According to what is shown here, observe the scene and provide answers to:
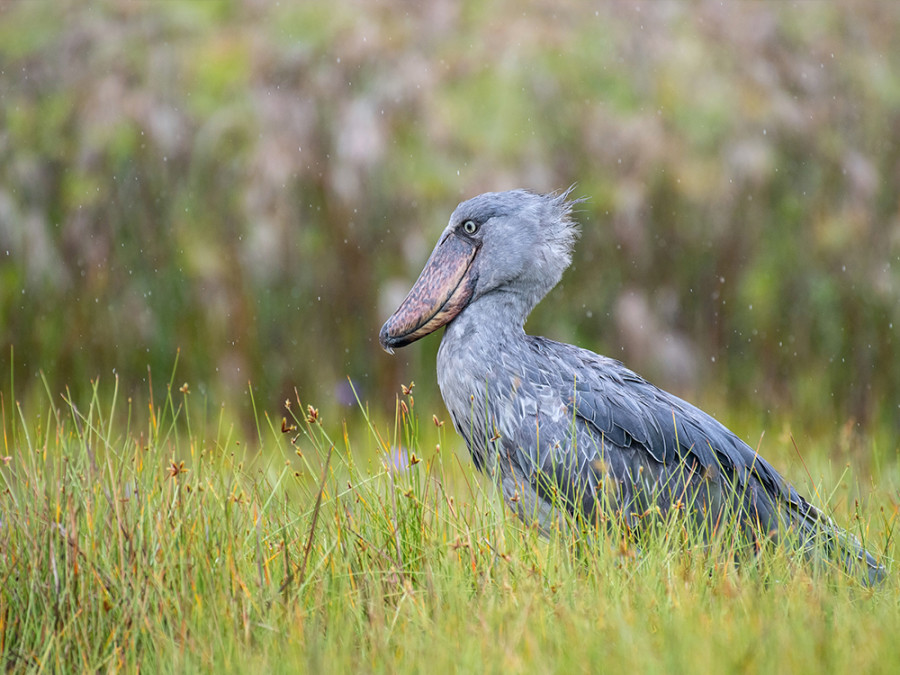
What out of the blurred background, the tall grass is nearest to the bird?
the tall grass

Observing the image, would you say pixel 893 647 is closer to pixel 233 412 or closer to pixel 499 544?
pixel 499 544

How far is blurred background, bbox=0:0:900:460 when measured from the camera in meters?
5.77

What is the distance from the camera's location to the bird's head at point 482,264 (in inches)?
132

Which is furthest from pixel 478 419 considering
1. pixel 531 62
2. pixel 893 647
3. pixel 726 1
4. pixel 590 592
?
pixel 726 1

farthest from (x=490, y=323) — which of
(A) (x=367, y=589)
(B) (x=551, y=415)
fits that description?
(A) (x=367, y=589)

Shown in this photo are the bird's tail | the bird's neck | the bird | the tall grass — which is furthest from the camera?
the bird's neck

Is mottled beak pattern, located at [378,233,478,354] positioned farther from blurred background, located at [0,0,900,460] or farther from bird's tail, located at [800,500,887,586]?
blurred background, located at [0,0,900,460]

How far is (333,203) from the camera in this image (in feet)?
19.4

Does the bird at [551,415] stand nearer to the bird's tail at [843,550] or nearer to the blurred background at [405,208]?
the bird's tail at [843,550]

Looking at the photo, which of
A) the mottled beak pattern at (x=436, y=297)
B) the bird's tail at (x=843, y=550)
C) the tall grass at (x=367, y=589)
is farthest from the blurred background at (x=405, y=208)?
the tall grass at (x=367, y=589)

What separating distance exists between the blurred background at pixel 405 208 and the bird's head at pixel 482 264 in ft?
7.25

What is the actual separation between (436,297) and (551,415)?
57cm

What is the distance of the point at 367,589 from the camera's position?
246 centimetres

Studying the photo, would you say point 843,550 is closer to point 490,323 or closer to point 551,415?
point 551,415
